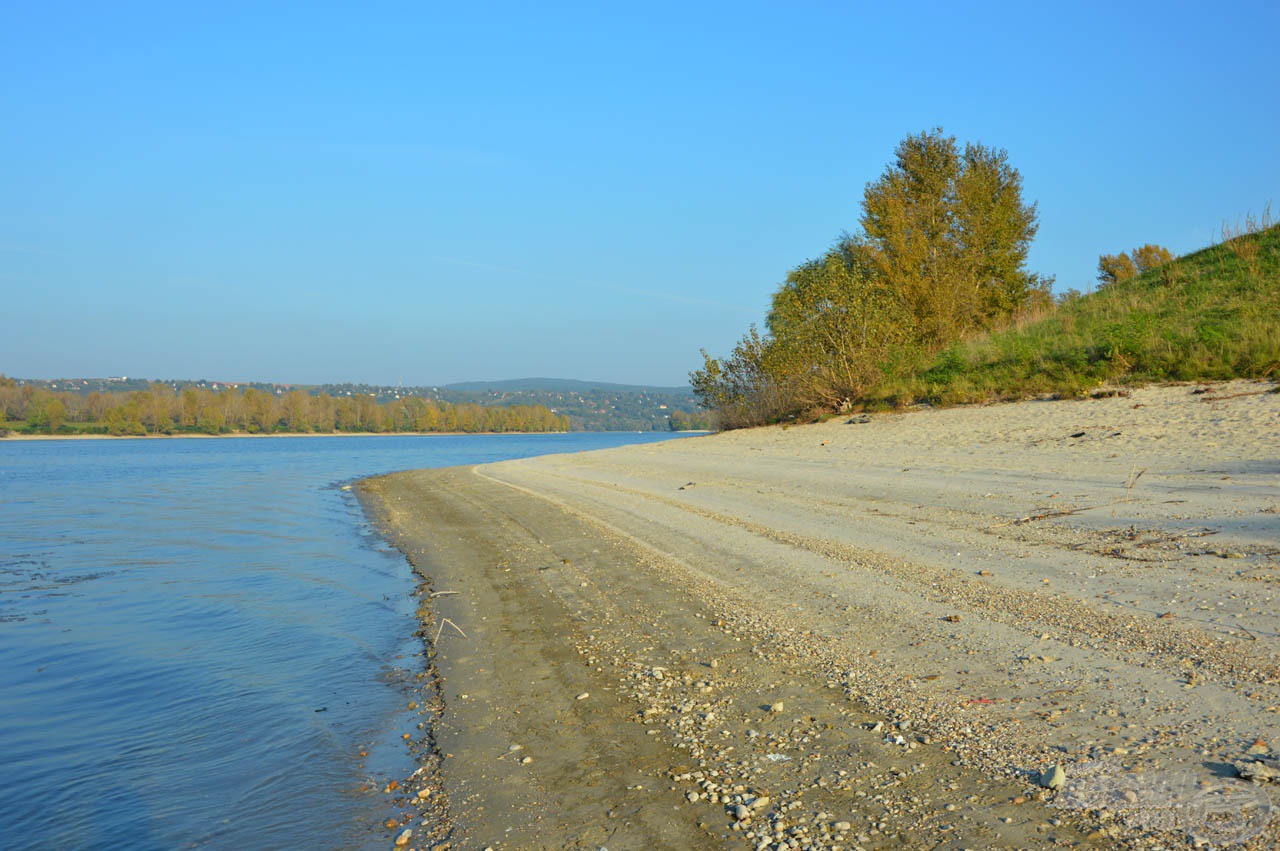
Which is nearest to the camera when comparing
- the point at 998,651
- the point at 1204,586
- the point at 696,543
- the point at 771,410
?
the point at 998,651

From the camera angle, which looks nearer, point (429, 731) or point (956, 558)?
point (429, 731)

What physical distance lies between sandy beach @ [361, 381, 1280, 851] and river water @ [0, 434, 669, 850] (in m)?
0.53

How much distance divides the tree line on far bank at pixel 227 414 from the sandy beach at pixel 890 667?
409ft

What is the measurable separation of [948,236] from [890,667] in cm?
2842

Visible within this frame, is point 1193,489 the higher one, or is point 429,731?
point 1193,489

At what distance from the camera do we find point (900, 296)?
28781 millimetres

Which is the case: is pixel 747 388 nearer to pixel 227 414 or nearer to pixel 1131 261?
pixel 1131 261

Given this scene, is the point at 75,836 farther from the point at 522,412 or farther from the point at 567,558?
the point at 522,412

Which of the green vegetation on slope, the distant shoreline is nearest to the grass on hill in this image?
the green vegetation on slope

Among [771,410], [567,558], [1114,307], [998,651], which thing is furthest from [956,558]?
[771,410]

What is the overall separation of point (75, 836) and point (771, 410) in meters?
25.9

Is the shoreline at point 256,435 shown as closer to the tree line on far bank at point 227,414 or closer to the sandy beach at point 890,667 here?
the tree line on far bank at point 227,414

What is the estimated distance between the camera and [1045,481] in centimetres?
1143

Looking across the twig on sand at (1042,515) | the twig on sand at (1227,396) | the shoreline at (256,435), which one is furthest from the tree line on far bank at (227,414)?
the twig on sand at (1042,515)
